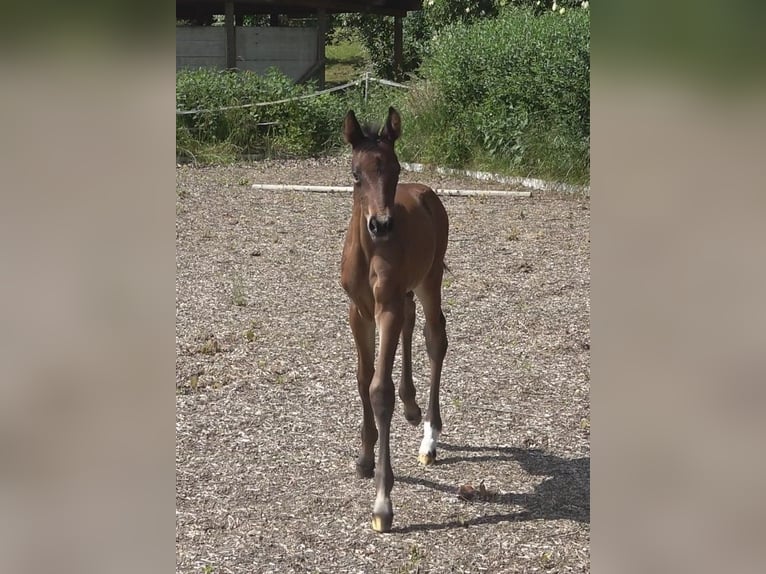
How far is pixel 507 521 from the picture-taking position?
4230mm

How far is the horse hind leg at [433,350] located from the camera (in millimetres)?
4793

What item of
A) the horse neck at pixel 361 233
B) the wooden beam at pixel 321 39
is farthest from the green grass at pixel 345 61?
the horse neck at pixel 361 233

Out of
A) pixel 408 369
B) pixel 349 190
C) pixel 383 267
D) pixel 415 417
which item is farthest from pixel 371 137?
pixel 349 190

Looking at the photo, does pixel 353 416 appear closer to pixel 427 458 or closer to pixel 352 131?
pixel 427 458

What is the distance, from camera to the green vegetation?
523 inches

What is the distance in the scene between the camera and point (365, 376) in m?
4.43

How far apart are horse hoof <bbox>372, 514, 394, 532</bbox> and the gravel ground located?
50mm

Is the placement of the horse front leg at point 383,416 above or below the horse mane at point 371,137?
below

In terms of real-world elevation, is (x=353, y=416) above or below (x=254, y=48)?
below

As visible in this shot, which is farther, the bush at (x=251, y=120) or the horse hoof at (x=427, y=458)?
the bush at (x=251, y=120)

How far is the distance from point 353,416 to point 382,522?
154cm

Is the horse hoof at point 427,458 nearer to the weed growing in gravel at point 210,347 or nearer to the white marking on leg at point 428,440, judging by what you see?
the white marking on leg at point 428,440
